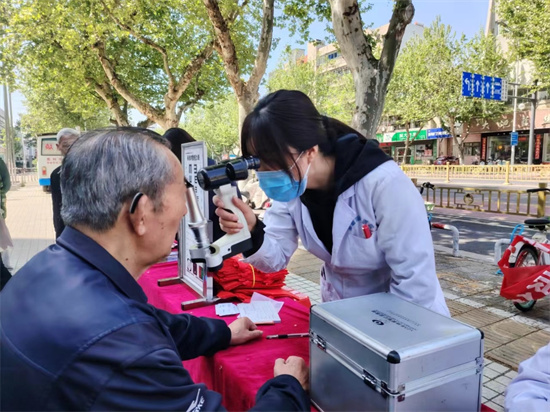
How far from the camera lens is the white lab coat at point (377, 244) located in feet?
4.81

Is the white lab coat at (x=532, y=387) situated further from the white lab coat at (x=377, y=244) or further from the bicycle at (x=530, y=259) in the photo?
the bicycle at (x=530, y=259)

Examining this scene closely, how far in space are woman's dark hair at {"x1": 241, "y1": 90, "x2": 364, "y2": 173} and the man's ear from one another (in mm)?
633

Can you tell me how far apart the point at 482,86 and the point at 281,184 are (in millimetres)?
20442

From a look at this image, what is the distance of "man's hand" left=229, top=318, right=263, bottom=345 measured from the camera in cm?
156

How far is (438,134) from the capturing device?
34.0m

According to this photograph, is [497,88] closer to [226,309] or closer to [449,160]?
[449,160]

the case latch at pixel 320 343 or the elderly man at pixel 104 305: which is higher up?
the elderly man at pixel 104 305

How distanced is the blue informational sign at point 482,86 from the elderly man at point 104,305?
19.8 m

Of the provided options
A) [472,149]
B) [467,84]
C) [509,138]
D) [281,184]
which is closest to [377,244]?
[281,184]

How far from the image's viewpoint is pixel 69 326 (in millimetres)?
792

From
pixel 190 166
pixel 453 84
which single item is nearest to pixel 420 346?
pixel 190 166

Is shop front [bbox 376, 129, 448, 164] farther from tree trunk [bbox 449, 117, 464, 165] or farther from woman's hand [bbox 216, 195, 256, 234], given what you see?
woman's hand [bbox 216, 195, 256, 234]

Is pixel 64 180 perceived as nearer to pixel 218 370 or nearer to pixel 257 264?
pixel 218 370

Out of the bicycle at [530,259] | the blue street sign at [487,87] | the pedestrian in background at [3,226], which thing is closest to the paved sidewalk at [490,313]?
the bicycle at [530,259]
